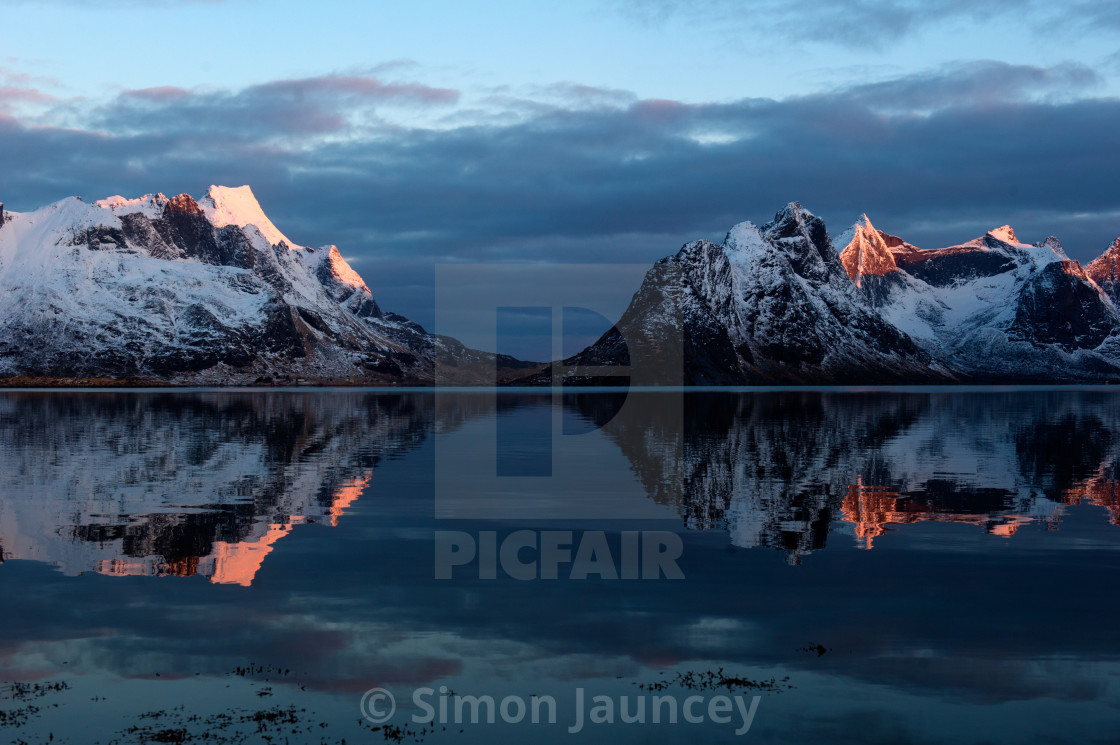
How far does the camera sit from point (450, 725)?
749 inches

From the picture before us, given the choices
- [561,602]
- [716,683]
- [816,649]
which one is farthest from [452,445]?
[716,683]

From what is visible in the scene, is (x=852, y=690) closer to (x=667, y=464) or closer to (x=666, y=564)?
(x=666, y=564)

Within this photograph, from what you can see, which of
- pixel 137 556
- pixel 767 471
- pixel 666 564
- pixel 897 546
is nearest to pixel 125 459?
pixel 137 556

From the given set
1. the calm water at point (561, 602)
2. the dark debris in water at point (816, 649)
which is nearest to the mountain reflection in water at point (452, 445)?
the calm water at point (561, 602)

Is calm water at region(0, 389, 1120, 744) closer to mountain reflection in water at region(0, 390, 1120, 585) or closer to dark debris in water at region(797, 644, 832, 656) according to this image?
dark debris in water at region(797, 644, 832, 656)

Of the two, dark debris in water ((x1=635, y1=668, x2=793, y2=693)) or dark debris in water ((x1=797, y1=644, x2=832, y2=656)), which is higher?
dark debris in water ((x1=797, y1=644, x2=832, y2=656))

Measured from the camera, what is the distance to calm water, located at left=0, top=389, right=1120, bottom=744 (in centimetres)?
1941

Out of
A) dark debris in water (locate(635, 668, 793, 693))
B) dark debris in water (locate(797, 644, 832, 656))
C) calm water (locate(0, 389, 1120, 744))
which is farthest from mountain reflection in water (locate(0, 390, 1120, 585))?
dark debris in water (locate(635, 668, 793, 693))

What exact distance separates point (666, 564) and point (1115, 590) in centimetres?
1393

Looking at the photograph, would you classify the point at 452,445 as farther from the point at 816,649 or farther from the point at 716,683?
the point at 716,683

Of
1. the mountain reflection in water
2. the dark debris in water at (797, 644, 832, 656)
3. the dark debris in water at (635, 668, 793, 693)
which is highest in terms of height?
the mountain reflection in water

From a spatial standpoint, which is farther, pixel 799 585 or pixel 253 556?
pixel 253 556

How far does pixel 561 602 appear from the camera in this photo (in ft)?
92.2

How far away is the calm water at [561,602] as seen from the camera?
1941 centimetres
